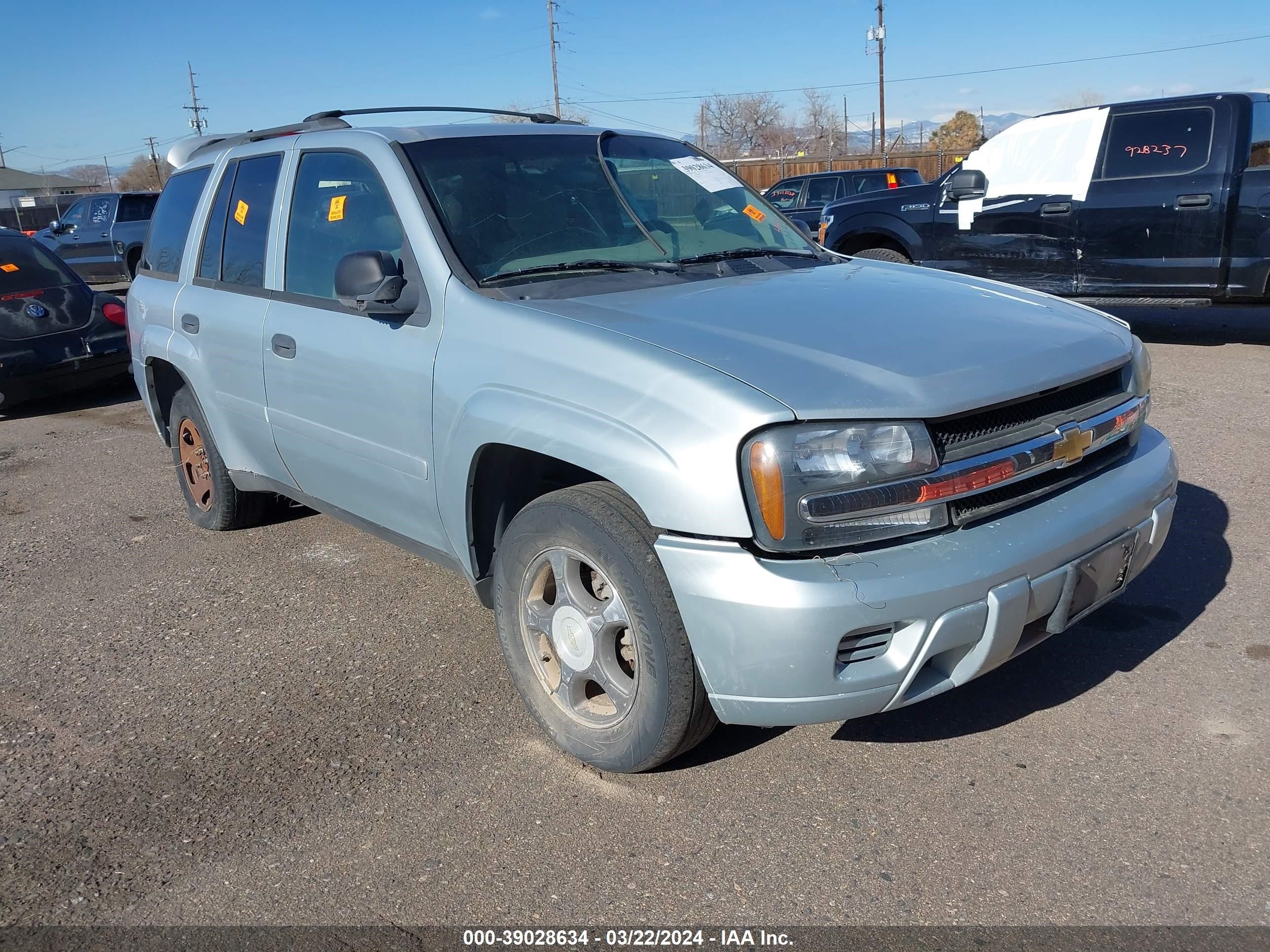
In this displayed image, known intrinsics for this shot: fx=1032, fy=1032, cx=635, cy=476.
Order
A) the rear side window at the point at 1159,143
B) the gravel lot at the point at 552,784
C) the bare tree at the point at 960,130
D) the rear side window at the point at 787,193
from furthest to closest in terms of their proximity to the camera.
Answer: the bare tree at the point at 960,130 < the rear side window at the point at 787,193 < the rear side window at the point at 1159,143 < the gravel lot at the point at 552,784

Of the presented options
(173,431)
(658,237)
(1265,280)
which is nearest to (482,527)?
(658,237)

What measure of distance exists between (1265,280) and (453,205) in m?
7.22

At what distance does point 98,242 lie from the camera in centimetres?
1941

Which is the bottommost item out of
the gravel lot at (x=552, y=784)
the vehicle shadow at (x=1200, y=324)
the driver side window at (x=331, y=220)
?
the gravel lot at (x=552, y=784)

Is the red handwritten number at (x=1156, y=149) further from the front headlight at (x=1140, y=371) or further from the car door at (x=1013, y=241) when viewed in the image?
the front headlight at (x=1140, y=371)

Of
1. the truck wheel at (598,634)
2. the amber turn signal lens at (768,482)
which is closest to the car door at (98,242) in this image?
the truck wheel at (598,634)

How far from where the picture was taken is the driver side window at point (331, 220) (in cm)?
349

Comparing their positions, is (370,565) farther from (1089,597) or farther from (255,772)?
(1089,597)

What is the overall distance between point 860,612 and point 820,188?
609 inches

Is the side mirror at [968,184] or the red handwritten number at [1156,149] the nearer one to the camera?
the red handwritten number at [1156,149]

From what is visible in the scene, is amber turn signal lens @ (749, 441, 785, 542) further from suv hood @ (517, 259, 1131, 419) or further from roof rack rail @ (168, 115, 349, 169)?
roof rack rail @ (168, 115, 349, 169)

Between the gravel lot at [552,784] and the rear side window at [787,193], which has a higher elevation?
the rear side window at [787,193]

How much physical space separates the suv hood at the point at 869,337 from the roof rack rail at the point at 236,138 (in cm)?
162

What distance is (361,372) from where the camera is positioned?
3432mm
